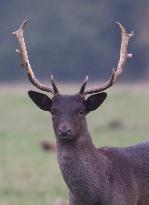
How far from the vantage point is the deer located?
9.98 meters

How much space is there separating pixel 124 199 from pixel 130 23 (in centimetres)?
4476

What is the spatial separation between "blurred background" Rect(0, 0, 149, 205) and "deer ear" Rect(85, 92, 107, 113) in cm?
1515

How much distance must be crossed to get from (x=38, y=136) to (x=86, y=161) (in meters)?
16.2

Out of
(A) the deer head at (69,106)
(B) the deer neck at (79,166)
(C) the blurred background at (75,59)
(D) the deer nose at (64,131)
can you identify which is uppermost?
(C) the blurred background at (75,59)

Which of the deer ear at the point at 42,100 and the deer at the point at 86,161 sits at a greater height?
the deer ear at the point at 42,100

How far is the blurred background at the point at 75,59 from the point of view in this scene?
30016mm

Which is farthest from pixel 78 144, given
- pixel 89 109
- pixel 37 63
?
pixel 37 63

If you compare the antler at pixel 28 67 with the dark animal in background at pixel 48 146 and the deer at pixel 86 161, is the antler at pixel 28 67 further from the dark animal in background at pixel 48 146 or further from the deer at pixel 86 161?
the dark animal in background at pixel 48 146

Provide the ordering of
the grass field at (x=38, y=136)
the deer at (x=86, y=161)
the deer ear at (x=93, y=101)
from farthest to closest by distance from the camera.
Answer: the grass field at (x=38, y=136), the deer ear at (x=93, y=101), the deer at (x=86, y=161)

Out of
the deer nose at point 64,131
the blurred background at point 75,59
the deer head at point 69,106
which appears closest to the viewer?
the deer nose at point 64,131

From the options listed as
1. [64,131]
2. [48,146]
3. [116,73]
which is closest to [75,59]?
[48,146]

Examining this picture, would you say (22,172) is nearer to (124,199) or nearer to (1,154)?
(1,154)

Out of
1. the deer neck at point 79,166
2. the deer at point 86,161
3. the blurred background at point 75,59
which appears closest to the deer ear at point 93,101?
the deer at point 86,161

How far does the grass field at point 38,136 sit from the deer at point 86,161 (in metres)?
4.25
